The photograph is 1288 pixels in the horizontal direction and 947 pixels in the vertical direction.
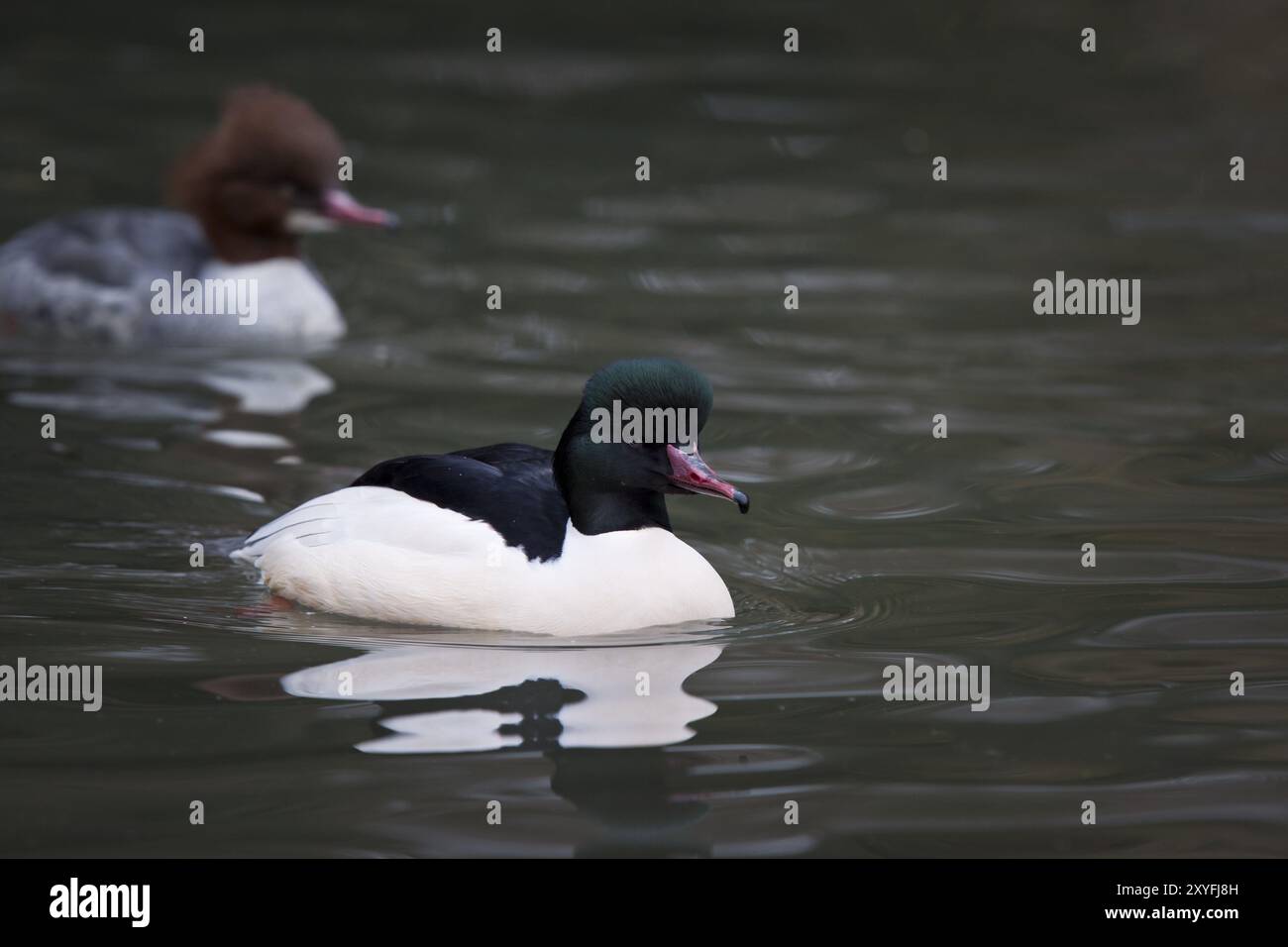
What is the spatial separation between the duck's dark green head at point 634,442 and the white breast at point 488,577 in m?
0.14

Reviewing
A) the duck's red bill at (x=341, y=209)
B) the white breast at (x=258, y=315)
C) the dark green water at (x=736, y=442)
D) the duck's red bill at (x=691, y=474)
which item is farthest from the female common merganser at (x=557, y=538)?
the duck's red bill at (x=341, y=209)

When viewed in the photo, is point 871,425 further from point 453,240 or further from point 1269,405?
point 453,240

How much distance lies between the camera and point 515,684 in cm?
616

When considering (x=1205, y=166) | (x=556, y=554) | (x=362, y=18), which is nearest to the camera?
(x=556, y=554)

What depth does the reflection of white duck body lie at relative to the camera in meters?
5.76

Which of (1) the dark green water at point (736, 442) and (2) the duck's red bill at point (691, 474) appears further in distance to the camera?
(2) the duck's red bill at point (691, 474)

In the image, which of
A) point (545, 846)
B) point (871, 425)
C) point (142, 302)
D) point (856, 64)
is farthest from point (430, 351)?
point (856, 64)

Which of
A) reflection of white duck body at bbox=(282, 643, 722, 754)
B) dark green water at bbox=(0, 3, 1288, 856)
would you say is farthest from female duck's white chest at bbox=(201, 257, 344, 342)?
reflection of white duck body at bbox=(282, 643, 722, 754)

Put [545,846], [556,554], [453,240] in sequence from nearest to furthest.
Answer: [545,846]
[556,554]
[453,240]

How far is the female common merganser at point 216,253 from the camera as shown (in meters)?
10.6

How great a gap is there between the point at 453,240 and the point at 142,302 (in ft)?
8.29

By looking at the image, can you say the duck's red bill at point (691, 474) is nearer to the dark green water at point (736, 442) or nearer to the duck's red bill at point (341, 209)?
the dark green water at point (736, 442)

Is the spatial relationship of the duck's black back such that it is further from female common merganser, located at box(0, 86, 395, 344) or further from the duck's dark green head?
female common merganser, located at box(0, 86, 395, 344)

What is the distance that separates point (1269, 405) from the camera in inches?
379
